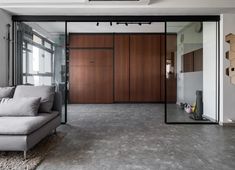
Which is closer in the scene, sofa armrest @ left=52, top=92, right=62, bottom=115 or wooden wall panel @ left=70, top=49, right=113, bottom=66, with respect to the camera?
sofa armrest @ left=52, top=92, right=62, bottom=115

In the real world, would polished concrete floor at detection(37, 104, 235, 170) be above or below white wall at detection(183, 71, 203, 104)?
below

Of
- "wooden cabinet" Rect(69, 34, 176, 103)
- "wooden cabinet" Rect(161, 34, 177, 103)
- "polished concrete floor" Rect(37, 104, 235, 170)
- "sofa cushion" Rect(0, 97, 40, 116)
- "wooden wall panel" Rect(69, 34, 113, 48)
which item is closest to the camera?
"polished concrete floor" Rect(37, 104, 235, 170)

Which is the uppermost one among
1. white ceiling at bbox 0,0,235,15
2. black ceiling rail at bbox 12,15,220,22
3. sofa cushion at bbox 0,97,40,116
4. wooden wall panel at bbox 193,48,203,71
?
white ceiling at bbox 0,0,235,15

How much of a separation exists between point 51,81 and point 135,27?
3.47 metres

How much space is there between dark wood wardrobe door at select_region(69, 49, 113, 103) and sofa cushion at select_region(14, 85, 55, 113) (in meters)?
4.48

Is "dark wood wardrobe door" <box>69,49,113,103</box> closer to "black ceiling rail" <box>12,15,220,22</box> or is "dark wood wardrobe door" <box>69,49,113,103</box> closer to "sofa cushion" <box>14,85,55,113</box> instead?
"black ceiling rail" <box>12,15,220,22</box>

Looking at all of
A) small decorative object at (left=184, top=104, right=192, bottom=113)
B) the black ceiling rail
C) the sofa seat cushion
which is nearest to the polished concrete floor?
the sofa seat cushion

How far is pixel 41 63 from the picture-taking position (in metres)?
5.95

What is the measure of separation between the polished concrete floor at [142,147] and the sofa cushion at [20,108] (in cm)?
73

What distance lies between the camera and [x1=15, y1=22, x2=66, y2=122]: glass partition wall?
5.12 m

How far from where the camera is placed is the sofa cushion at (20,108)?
3393 millimetres

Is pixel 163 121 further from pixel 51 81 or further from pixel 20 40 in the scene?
pixel 20 40

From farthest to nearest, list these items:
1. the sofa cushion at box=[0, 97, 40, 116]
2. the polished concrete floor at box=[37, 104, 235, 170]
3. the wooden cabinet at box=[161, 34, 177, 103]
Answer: the wooden cabinet at box=[161, 34, 177, 103] → the sofa cushion at box=[0, 97, 40, 116] → the polished concrete floor at box=[37, 104, 235, 170]

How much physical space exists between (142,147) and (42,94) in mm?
2020
